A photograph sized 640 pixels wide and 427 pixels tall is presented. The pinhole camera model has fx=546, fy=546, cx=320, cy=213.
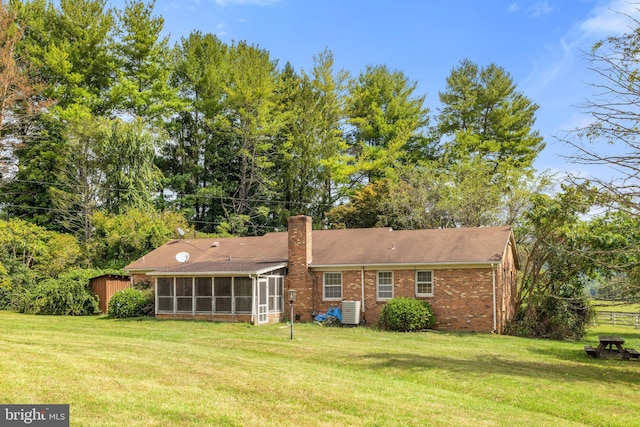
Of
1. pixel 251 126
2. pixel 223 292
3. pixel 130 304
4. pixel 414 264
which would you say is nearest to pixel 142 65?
pixel 251 126

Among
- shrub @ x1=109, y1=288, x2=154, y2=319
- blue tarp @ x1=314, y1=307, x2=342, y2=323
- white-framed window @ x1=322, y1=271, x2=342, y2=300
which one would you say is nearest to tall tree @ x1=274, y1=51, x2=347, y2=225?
shrub @ x1=109, y1=288, x2=154, y2=319

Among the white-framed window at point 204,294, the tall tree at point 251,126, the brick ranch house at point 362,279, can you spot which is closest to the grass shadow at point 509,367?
the brick ranch house at point 362,279

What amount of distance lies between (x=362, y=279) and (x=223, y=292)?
5.83 meters

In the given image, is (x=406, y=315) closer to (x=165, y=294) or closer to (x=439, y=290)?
(x=439, y=290)

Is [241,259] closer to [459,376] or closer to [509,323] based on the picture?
[509,323]

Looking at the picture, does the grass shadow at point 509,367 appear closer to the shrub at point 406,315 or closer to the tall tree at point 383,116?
the shrub at point 406,315

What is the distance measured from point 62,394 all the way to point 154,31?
3833cm

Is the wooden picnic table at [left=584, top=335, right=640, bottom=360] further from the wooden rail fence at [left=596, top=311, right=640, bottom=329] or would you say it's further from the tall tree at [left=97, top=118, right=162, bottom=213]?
the tall tree at [left=97, top=118, right=162, bottom=213]

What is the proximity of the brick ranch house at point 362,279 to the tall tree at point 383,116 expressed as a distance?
18556 mm

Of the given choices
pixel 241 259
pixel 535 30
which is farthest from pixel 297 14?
pixel 241 259

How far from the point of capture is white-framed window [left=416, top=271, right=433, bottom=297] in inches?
865

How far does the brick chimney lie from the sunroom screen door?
4.89 ft

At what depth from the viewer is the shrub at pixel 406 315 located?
20.5 meters

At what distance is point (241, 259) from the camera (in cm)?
2594
